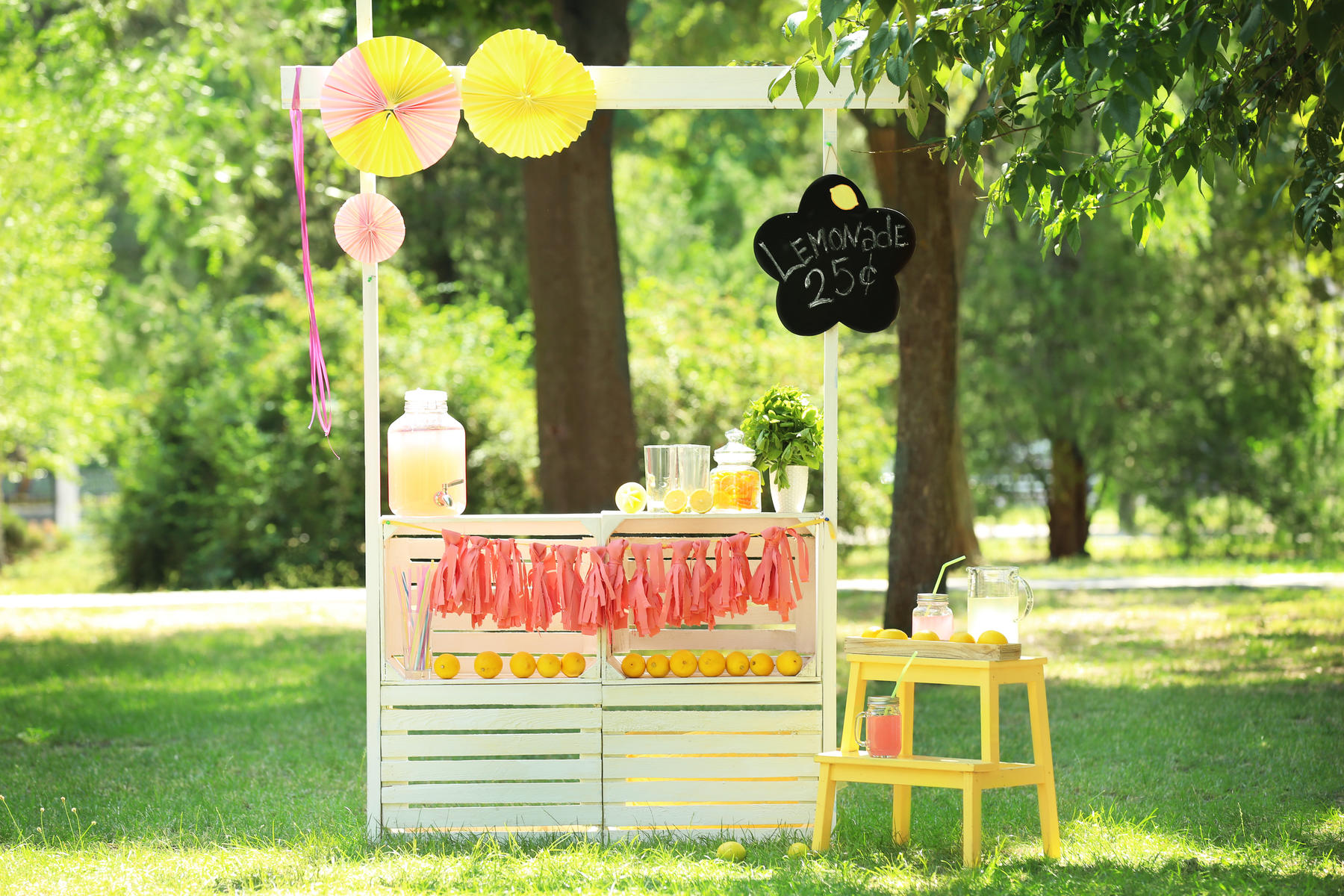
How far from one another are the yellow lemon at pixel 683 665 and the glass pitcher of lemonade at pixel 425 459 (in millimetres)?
831

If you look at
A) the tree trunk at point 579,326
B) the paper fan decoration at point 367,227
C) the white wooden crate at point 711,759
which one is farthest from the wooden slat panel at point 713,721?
the tree trunk at point 579,326

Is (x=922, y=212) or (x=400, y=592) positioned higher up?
(x=922, y=212)

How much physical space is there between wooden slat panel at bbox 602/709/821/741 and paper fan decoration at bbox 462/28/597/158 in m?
1.82

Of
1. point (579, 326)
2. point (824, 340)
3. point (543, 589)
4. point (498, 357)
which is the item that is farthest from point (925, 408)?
point (498, 357)

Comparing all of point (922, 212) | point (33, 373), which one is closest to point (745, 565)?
point (922, 212)

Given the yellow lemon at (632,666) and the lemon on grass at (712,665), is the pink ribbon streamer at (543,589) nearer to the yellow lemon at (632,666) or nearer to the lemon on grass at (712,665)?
the yellow lemon at (632,666)

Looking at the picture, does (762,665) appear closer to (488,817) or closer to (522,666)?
(522,666)

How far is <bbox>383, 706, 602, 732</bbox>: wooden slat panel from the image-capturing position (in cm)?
423

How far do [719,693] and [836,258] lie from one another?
1.46 m

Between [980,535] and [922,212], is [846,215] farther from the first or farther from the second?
[980,535]

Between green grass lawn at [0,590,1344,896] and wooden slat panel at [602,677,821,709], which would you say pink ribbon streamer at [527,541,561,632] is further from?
green grass lawn at [0,590,1344,896]

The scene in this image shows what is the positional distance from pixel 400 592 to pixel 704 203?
17901 mm

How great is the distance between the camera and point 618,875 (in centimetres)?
→ 369

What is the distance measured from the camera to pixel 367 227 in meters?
4.23
